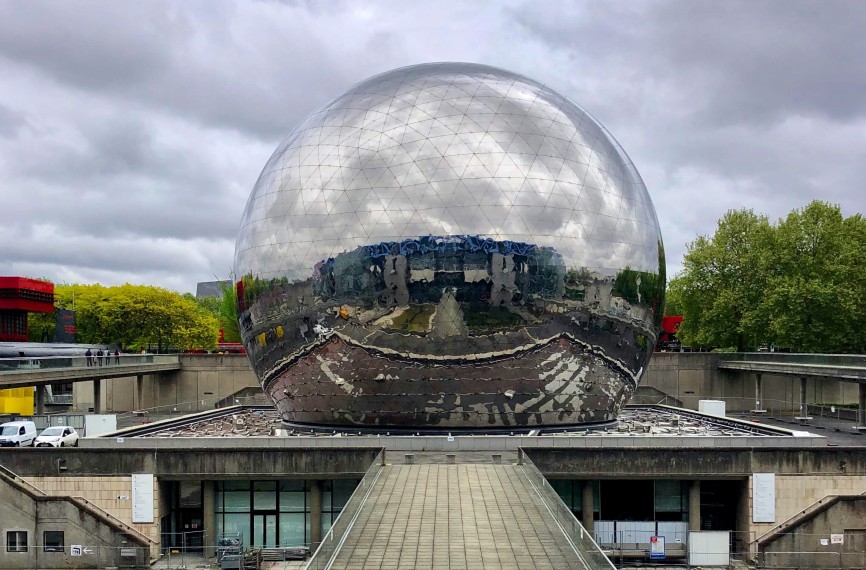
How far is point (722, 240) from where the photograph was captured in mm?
52812

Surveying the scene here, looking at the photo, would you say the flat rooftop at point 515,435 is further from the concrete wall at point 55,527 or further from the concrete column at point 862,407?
the concrete column at point 862,407

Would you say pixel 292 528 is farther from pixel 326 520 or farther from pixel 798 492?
pixel 798 492

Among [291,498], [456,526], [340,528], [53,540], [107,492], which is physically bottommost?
[53,540]

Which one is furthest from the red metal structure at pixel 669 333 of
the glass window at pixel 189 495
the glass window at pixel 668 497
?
the glass window at pixel 189 495

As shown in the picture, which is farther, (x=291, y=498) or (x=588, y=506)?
(x=291, y=498)

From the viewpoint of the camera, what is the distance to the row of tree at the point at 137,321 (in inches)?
2891

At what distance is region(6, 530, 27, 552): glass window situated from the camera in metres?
21.3

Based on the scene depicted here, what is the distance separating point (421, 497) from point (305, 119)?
15136 mm

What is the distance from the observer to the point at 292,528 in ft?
74.5

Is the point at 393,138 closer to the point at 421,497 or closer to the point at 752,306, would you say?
the point at 421,497

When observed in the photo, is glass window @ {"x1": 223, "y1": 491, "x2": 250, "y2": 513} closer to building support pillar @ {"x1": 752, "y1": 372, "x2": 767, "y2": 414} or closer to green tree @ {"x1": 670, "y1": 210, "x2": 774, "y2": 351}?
building support pillar @ {"x1": 752, "y1": 372, "x2": 767, "y2": 414}

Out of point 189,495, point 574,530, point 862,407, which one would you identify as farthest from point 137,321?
point 574,530

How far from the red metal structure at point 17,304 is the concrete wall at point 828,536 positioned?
2675 inches

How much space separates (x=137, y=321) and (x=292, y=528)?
55803mm
